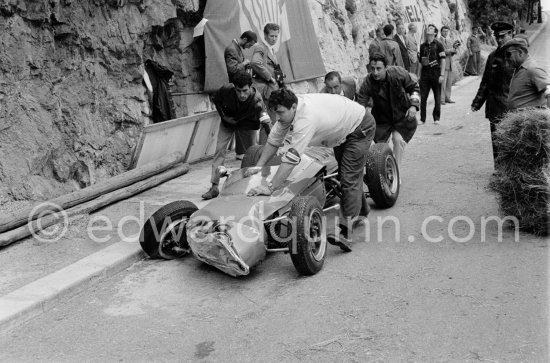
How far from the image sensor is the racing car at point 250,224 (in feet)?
18.6

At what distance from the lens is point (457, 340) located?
4.49 meters

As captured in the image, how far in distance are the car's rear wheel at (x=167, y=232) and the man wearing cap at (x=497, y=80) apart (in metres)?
4.60

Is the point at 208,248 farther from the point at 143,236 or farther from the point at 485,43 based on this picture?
the point at 485,43

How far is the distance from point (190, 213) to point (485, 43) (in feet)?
97.8

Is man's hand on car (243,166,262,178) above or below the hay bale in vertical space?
above

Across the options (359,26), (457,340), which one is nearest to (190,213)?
(457,340)

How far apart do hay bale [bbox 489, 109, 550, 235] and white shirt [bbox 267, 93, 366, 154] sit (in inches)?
59.1

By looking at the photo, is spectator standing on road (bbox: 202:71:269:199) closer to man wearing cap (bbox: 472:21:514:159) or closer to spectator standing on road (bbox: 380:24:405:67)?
man wearing cap (bbox: 472:21:514:159)

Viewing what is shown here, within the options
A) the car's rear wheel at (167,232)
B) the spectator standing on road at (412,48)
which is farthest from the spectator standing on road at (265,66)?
the spectator standing on road at (412,48)

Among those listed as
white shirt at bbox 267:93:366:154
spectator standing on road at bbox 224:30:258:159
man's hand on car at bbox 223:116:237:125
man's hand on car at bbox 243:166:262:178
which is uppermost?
spectator standing on road at bbox 224:30:258:159

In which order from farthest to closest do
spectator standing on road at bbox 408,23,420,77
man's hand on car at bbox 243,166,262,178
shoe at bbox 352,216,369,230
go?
spectator standing on road at bbox 408,23,420,77
shoe at bbox 352,216,369,230
man's hand on car at bbox 243,166,262,178

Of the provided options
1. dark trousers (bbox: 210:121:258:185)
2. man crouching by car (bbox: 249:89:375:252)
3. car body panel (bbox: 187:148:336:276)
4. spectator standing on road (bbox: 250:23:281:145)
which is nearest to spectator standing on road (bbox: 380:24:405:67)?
spectator standing on road (bbox: 250:23:281:145)

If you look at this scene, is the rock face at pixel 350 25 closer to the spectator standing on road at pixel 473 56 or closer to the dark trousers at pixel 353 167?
the spectator standing on road at pixel 473 56

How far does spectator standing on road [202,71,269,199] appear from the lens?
27.4 ft
